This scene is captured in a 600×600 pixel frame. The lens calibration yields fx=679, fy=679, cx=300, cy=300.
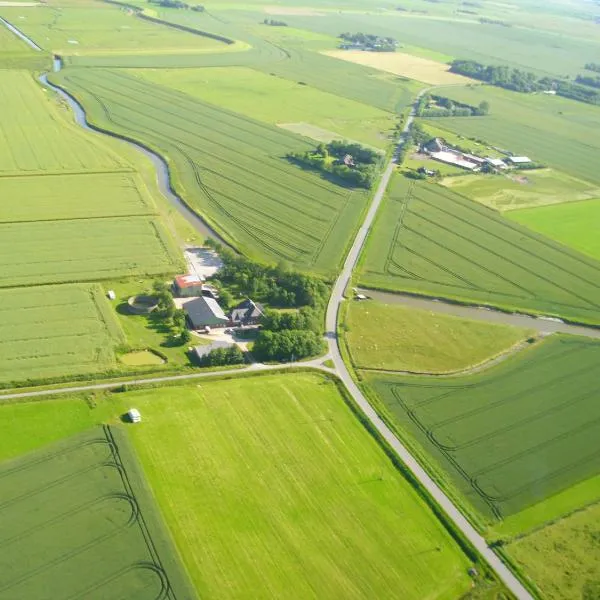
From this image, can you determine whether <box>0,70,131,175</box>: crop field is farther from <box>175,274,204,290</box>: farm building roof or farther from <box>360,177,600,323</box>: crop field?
<box>360,177,600,323</box>: crop field

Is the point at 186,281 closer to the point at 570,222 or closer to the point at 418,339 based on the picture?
the point at 418,339

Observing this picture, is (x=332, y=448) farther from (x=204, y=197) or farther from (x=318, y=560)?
(x=204, y=197)

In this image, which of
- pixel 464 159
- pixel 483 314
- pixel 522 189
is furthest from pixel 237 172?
pixel 483 314

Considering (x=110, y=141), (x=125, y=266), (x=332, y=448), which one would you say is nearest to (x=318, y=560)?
(x=332, y=448)

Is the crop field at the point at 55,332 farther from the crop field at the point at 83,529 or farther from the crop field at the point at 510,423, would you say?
the crop field at the point at 510,423

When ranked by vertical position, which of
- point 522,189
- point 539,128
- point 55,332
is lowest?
point 55,332
